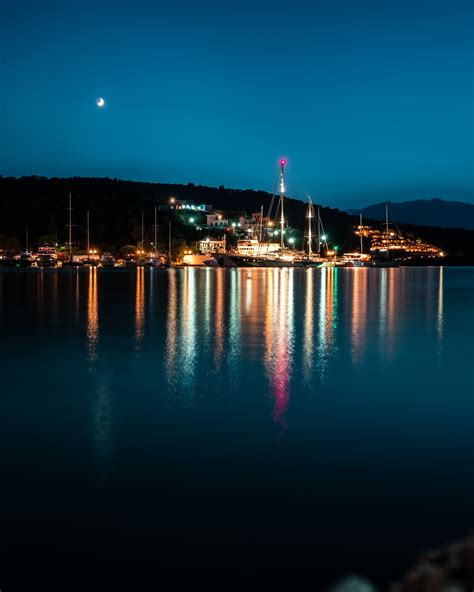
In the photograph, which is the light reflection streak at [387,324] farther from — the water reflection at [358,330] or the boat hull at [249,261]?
the boat hull at [249,261]

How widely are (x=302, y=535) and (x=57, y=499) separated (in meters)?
2.47

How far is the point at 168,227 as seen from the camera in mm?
135750

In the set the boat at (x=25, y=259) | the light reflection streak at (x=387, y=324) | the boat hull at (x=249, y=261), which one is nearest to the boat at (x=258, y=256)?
the boat hull at (x=249, y=261)

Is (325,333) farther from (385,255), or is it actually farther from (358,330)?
(385,255)

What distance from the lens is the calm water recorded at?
18.6 ft

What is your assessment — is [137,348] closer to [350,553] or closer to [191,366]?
[191,366]

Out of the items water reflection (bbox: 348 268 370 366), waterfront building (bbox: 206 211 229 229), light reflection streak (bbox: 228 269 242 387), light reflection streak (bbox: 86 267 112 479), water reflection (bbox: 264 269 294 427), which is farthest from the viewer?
waterfront building (bbox: 206 211 229 229)

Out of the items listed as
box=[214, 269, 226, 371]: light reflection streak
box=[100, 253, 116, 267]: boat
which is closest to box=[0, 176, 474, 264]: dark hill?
box=[100, 253, 116, 267]: boat

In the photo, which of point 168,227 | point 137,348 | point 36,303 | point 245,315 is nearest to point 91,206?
point 168,227

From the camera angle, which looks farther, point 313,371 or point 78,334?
point 78,334

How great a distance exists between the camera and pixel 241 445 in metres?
8.30

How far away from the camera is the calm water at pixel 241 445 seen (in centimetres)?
568

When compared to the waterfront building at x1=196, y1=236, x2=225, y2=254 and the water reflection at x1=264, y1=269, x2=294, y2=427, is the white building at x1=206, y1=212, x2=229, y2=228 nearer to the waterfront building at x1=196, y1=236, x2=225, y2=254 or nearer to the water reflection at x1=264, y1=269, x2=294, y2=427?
the waterfront building at x1=196, y1=236, x2=225, y2=254

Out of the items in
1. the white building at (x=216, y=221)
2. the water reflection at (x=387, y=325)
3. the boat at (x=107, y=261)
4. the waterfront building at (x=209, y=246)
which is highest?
the white building at (x=216, y=221)
